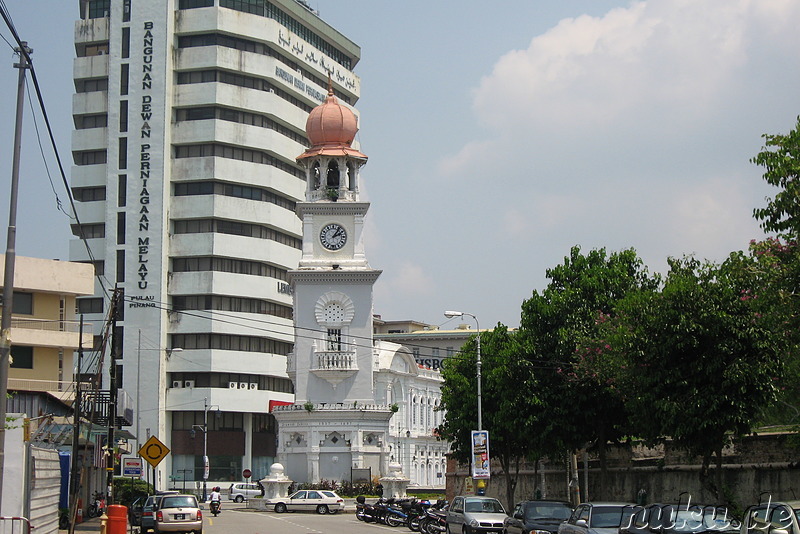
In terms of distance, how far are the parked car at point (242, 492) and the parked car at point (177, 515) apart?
41.7m

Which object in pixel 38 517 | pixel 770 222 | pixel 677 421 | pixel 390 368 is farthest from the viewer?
pixel 390 368

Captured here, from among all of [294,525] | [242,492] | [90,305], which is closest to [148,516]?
[294,525]

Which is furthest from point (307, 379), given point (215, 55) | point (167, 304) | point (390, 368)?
point (215, 55)

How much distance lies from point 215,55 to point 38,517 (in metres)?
73.1

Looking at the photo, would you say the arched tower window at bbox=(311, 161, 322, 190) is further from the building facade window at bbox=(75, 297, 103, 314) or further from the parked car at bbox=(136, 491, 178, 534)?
the parked car at bbox=(136, 491, 178, 534)

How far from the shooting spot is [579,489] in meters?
51.9

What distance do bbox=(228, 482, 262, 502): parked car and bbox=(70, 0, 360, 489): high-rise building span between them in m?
9.65

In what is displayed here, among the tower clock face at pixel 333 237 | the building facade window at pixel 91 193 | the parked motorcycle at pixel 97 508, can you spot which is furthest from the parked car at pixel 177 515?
the building facade window at pixel 91 193

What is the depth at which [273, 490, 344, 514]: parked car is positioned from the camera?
60.9 meters

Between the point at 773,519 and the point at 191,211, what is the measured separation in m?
82.8

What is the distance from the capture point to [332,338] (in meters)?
72.8

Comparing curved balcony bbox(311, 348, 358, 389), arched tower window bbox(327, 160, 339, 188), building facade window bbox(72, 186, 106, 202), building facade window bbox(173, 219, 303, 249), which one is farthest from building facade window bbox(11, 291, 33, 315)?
building facade window bbox(72, 186, 106, 202)

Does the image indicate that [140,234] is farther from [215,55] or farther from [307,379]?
[307,379]

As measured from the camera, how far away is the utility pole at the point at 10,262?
2256 cm
